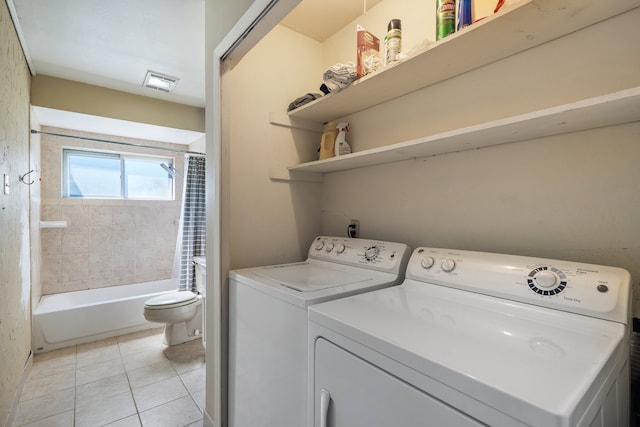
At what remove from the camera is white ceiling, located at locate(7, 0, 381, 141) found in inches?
Answer: 66.6

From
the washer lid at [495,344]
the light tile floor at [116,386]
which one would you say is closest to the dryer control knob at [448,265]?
the washer lid at [495,344]

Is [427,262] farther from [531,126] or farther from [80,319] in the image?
[80,319]

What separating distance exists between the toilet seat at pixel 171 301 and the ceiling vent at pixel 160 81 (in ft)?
6.71

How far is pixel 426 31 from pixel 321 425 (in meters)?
1.65

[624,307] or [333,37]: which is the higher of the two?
[333,37]

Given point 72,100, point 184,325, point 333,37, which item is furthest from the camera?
point 184,325

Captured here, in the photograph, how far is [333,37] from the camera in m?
1.89

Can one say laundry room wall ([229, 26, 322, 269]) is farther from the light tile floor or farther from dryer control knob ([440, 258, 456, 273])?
the light tile floor

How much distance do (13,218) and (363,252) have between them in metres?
2.18

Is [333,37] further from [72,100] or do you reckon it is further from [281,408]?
[72,100]

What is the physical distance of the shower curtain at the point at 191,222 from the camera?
3.04 metres

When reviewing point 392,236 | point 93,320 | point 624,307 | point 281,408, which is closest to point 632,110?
point 624,307

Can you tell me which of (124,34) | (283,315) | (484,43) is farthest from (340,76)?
(124,34)

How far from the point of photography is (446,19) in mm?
1064
